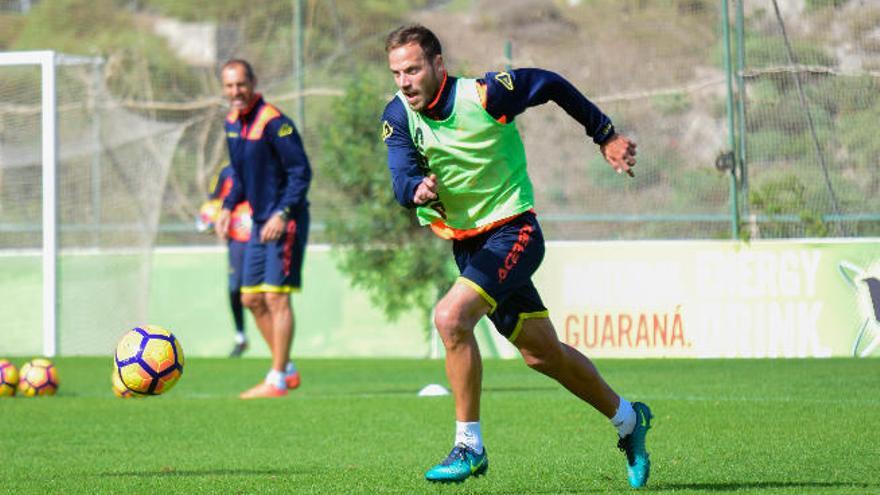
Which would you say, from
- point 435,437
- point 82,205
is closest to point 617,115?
point 82,205

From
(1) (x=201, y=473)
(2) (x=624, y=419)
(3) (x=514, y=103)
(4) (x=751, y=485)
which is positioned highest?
(3) (x=514, y=103)

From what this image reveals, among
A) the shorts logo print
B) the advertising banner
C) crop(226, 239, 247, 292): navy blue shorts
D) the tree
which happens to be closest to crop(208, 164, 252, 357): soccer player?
crop(226, 239, 247, 292): navy blue shorts

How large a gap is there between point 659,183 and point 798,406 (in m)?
8.18

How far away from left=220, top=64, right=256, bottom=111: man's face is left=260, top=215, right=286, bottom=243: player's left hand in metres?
0.93

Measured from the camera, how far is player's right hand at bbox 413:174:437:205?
19.3 feet

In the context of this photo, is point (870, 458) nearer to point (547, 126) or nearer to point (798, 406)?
point (798, 406)

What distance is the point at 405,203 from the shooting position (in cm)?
609

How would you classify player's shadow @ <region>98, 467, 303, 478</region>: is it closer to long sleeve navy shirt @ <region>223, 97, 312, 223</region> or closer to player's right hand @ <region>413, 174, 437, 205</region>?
player's right hand @ <region>413, 174, 437, 205</region>

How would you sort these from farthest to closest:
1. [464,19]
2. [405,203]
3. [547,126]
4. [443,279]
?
1. [464,19]
2. [547,126]
3. [443,279]
4. [405,203]

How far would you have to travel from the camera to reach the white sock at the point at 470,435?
623 cm

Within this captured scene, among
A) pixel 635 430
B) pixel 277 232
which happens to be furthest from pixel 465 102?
pixel 277 232

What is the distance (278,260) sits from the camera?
11.3 m

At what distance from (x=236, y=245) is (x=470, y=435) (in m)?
9.15

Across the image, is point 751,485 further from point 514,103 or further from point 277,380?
point 277,380
